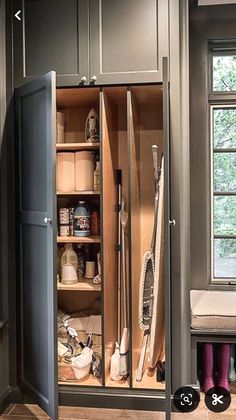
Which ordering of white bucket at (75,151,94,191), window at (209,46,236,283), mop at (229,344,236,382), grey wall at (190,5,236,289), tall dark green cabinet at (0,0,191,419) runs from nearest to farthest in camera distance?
tall dark green cabinet at (0,0,191,419)
white bucket at (75,151,94,191)
mop at (229,344,236,382)
grey wall at (190,5,236,289)
window at (209,46,236,283)

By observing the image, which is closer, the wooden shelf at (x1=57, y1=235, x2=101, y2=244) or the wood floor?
the wood floor

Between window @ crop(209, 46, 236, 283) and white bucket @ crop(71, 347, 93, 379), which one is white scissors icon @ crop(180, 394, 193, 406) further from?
window @ crop(209, 46, 236, 283)

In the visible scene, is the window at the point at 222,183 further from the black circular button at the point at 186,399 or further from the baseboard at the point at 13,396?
the baseboard at the point at 13,396

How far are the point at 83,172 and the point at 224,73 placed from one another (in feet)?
4.39

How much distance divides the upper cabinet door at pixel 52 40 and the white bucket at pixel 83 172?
1.52 feet

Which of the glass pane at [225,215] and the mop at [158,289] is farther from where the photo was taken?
the glass pane at [225,215]

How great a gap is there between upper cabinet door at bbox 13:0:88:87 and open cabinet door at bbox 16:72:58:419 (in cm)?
19

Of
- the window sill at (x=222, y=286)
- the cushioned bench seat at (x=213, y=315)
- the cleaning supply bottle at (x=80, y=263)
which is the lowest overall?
the cushioned bench seat at (x=213, y=315)

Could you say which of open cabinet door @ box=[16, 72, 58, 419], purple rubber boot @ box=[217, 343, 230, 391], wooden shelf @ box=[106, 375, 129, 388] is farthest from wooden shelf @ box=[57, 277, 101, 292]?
purple rubber boot @ box=[217, 343, 230, 391]

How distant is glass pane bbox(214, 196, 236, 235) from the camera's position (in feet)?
10.3

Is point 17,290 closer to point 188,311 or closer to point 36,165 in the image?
point 36,165

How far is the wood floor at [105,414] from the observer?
7.81 ft

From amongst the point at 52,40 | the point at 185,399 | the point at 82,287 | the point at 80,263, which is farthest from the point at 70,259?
the point at 52,40

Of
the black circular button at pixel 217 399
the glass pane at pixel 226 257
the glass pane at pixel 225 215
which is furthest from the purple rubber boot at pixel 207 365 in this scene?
the glass pane at pixel 225 215
